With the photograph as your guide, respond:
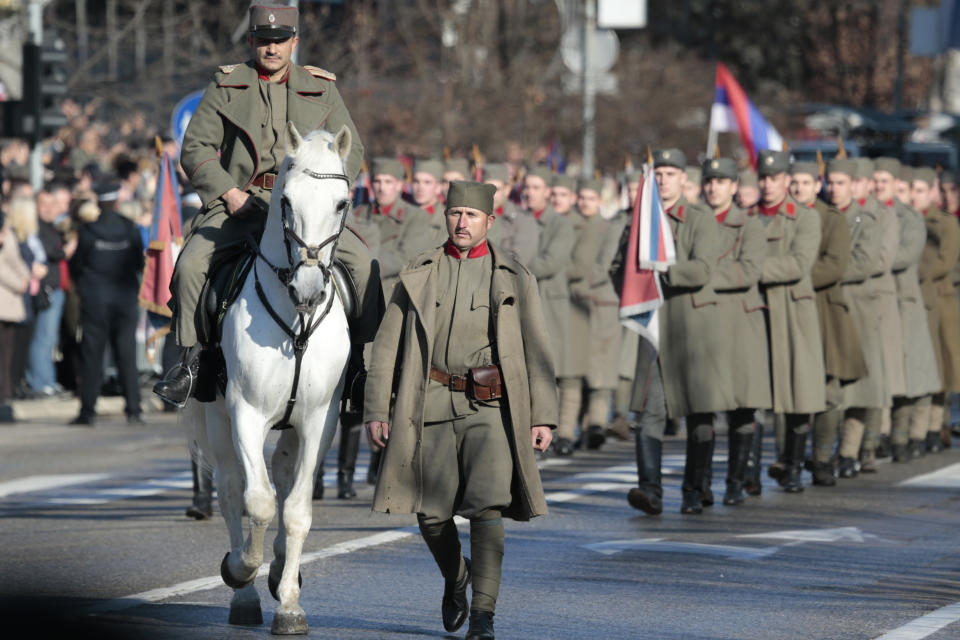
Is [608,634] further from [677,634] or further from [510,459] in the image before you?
[510,459]

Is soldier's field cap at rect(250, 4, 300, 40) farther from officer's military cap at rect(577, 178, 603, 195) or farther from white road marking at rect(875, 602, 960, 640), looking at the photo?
officer's military cap at rect(577, 178, 603, 195)

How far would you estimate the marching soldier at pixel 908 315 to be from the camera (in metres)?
16.0

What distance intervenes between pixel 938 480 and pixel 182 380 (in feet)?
25.7

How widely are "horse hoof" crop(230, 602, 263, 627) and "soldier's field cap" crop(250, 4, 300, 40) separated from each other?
2597 millimetres

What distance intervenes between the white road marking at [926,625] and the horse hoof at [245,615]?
8.35 feet

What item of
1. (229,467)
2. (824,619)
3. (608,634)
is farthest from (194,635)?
(824,619)

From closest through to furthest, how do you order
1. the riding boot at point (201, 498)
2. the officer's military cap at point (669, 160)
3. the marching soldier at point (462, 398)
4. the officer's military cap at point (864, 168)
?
1. the marching soldier at point (462, 398)
2. the riding boot at point (201, 498)
3. the officer's military cap at point (669, 160)
4. the officer's military cap at point (864, 168)

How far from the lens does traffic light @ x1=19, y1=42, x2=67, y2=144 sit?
20.5 m

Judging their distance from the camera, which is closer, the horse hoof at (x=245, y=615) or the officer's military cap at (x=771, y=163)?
the horse hoof at (x=245, y=615)

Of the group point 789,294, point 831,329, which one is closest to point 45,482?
point 789,294

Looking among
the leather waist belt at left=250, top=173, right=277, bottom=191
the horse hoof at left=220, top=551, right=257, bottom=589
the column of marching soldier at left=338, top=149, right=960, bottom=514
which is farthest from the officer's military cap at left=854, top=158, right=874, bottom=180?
the horse hoof at left=220, top=551, right=257, bottom=589

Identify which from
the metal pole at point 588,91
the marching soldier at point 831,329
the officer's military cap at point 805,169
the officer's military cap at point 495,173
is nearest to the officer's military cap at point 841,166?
the marching soldier at point 831,329

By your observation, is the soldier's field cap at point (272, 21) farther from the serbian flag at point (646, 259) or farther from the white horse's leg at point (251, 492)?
the serbian flag at point (646, 259)

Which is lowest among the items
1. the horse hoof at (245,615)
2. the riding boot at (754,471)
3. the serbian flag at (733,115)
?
the riding boot at (754,471)
